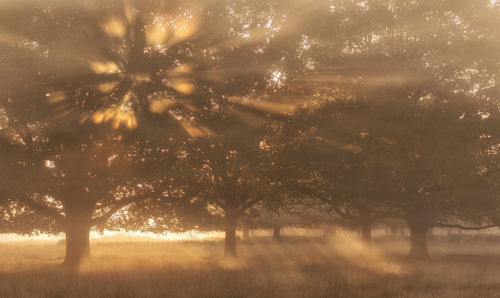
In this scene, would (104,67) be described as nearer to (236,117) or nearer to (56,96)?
(56,96)

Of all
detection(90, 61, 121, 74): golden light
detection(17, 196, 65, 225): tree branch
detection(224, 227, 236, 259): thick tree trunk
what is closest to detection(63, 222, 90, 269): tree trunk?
detection(17, 196, 65, 225): tree branch

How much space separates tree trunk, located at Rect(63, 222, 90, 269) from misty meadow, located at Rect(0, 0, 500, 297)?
9 cm

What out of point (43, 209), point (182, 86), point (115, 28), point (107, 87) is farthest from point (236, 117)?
point (43, 209)

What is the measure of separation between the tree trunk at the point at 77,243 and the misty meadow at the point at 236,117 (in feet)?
0.30

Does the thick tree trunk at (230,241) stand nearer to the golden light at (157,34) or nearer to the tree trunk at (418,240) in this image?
the tree trunk at (418,240)

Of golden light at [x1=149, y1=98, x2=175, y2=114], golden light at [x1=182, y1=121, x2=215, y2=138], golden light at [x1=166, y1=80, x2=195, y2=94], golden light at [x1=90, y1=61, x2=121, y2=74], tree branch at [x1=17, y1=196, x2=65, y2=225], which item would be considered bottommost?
tree branch at [x1=17, y1=196, x2=65, y2=225]

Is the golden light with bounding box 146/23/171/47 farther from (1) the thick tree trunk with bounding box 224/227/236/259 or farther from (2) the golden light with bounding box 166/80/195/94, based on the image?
(1) the thick tree trunk with bounding box 224/227/236/259

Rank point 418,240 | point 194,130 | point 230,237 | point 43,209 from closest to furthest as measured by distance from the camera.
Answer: point 194,130 < point 43,209 < point 418,240 < point 230,237

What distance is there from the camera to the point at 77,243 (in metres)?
21.8

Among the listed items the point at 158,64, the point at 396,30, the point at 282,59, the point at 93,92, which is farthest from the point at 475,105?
the point at 93,92

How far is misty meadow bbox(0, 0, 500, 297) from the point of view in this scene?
1603 cm

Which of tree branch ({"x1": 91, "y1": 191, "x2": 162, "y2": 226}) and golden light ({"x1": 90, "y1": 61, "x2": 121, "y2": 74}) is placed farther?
tree branch ({"x1": 91, "y1": 191, "x2": 162, "y2": 226})

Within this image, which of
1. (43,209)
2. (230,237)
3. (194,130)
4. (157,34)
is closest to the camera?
(157,34)

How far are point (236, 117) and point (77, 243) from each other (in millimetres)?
9850
